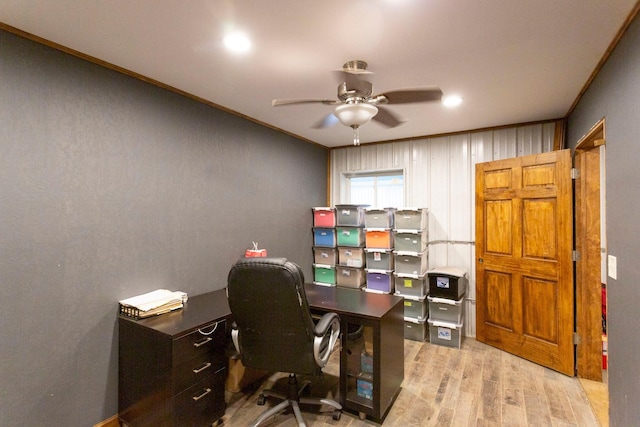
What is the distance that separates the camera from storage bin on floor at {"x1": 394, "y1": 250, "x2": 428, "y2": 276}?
3762 millimetres

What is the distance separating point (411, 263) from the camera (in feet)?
12.5

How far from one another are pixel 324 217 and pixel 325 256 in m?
0.54

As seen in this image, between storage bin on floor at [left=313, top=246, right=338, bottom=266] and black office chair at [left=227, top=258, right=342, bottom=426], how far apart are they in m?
2.16

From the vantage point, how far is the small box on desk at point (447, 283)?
356 centimetres

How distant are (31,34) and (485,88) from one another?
10.4ft

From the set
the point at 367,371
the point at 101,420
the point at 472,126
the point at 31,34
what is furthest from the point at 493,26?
the point at 101,420

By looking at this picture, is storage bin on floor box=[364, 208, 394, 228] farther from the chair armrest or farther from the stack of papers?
the stack of papers

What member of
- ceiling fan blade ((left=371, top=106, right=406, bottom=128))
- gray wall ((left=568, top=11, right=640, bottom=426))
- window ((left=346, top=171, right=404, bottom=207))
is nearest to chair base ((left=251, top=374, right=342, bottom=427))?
gray wall ((left=568, top=11, right=640, bottom=426))

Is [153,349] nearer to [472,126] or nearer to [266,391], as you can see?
[266,391]

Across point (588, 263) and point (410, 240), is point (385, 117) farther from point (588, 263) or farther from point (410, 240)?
point (588, 263)

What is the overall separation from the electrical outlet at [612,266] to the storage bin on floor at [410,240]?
185 centimetres

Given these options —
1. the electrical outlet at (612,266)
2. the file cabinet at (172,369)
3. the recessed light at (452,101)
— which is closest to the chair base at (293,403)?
the file cabinet at (172,369)

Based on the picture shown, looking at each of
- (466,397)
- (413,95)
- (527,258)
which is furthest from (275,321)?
(527,258)

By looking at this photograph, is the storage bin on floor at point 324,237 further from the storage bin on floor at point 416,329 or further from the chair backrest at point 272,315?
the chair backrest at point 272,315
